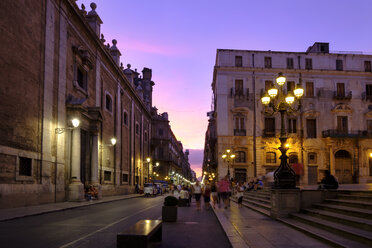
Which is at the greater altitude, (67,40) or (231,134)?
(67,40)

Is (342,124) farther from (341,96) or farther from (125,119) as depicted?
(125,119)

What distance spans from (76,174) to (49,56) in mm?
7657

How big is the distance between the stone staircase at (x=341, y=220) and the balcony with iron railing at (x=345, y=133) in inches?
1431

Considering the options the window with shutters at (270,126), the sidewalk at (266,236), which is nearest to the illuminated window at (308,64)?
the window with shutters at (270,126)

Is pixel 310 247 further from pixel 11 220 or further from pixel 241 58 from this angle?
pixel 241 58

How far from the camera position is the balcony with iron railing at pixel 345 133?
46.8 metres

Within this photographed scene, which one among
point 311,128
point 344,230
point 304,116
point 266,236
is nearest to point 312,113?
point 304,116

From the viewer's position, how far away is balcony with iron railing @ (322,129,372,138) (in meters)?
46.8

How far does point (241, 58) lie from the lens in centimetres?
4850

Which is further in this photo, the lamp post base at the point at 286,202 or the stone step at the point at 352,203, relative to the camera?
the lamp post base at the point at 286,202

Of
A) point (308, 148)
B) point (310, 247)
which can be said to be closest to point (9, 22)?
point (310, 247)

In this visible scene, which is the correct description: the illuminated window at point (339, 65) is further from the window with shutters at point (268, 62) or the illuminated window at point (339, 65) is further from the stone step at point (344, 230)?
the stone step at point (344, 230)

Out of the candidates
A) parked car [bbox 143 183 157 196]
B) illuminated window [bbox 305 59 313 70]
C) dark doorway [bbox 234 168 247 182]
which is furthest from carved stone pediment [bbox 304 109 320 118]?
parked car [bbox 143 183 157 196]

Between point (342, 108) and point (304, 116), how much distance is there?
5.05 metres
